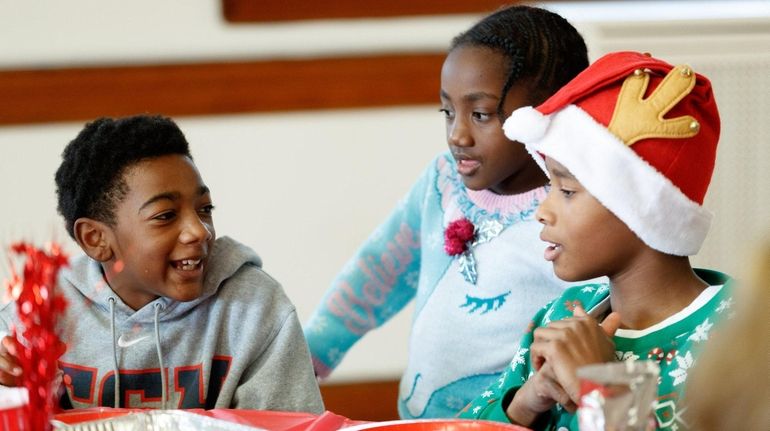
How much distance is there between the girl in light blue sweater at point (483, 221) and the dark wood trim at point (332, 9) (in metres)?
Result: 1.26

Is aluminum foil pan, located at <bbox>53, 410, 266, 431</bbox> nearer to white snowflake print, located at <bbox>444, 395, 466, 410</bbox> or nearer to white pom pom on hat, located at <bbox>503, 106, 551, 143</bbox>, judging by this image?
white pom pom on hat, located at <bbox>503, 106, 551, 143</bbox>

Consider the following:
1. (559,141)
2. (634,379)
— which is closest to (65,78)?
(559,141)

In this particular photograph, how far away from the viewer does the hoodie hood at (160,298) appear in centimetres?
157

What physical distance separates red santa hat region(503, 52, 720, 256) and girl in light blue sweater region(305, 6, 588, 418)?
41cm

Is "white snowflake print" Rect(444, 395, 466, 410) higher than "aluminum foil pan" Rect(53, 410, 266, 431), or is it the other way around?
"aluminum foil pan" Rect(53, 410, 266, 431)

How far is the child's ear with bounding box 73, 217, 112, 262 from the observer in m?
1.62

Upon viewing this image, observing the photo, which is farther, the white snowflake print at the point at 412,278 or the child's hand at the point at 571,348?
the white snowflake print at the point at 412,278

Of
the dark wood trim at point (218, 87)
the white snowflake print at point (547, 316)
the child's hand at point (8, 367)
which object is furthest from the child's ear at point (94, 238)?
the dark wood trim at point (218, 87)

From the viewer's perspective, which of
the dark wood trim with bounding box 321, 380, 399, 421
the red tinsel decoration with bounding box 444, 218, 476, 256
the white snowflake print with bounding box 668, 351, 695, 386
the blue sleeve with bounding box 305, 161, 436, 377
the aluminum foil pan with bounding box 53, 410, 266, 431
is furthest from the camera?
the dark wood trim with bounding box 321, 380, 399, 421

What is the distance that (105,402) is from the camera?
A: 1.52 metres

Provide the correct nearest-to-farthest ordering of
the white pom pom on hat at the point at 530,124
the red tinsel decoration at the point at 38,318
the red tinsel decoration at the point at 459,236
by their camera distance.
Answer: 1. the red tinsel decoration at the point at 38,318
2. the white pom pom on hat at the point at 530,124
3. the red tinsel decoration at the point at 459,236

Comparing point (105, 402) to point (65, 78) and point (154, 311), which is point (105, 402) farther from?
point (65, 78)

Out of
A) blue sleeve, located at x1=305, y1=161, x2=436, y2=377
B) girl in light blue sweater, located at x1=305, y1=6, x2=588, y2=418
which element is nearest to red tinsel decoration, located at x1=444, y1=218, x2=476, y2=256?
girl in light blue sweater, located at x1=305, y1=6, x2=588, y2=418

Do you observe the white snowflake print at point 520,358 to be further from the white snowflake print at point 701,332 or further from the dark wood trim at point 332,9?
the dark wood trim at point 332,9
